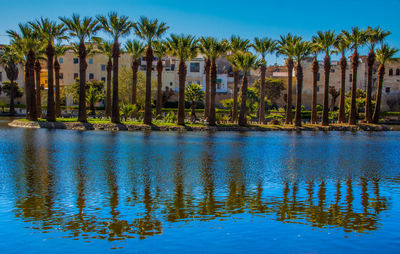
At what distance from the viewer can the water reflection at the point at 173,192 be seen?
11.8 m

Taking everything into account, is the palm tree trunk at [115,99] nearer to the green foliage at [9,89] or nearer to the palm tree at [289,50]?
the palm tree at [289,50]

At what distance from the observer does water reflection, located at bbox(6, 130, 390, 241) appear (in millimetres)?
11789

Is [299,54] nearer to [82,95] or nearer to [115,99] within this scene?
[115,99]

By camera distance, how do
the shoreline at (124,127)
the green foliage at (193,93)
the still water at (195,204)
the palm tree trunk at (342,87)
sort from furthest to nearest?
the green foliage at (193,93)
the palm tree trunk at (342,87)
the shoreline at (124,127)
the still water at (195,204)

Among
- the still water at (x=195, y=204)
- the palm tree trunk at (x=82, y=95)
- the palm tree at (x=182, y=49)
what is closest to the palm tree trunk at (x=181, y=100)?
the palm tree at (x=182, y=49)

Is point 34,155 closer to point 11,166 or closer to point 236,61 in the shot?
point 11,166

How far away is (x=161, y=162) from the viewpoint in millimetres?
24125

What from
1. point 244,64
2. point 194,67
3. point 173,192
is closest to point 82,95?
point 244,64

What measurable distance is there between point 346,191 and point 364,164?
9169 millimetres

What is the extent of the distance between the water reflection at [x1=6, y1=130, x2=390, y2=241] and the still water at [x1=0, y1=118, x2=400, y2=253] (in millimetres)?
32

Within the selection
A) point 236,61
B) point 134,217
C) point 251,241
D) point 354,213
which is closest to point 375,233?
point 354,213

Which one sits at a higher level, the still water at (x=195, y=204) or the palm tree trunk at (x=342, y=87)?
the palm tree trunk at (x=342, y=87)

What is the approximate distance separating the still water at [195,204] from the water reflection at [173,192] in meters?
0.03

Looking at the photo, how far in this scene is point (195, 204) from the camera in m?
13.8
